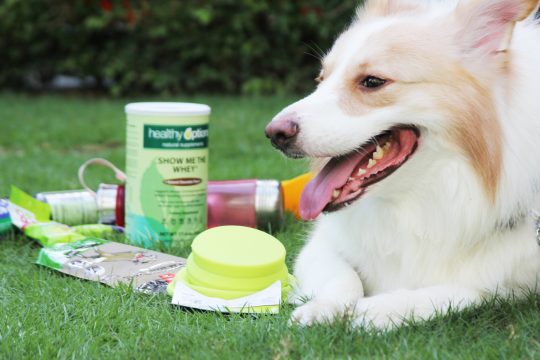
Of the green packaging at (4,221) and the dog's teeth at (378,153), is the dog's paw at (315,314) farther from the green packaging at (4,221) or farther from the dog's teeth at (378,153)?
the green packaging at (4,221)

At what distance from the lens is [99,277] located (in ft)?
9.45

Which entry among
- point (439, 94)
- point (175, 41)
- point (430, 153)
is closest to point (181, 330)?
point (430, 153)

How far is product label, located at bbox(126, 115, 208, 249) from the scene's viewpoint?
3.33m

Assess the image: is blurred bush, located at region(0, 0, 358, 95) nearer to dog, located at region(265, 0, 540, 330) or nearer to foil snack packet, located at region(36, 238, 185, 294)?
foil snack packet, located at region(36, 238, 185, 294)

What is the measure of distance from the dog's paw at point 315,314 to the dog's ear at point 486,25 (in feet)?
3.03

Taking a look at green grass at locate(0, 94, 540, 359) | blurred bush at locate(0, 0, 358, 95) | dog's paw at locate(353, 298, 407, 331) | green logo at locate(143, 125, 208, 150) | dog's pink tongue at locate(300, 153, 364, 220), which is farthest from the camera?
blurred bush at locate(0, 0, 358, 95)

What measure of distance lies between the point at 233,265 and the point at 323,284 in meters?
0.32

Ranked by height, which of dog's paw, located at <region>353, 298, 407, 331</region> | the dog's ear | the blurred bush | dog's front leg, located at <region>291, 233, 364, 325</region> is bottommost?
the blurred bush

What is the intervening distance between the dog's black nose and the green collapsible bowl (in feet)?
1.43

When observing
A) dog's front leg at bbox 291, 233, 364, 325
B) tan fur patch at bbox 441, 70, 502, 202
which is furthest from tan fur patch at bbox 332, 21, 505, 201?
dog's front leg at bbox 291, 233, 364, 325

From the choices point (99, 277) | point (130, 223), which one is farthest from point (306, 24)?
point (99, 277)

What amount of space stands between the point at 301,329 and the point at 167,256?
38.7 inches

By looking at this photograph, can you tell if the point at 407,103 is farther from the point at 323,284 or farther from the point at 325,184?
the point at 323,284

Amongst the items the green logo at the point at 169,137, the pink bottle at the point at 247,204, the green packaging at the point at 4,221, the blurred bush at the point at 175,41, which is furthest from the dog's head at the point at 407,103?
the blurred bush at the point at 175,41
